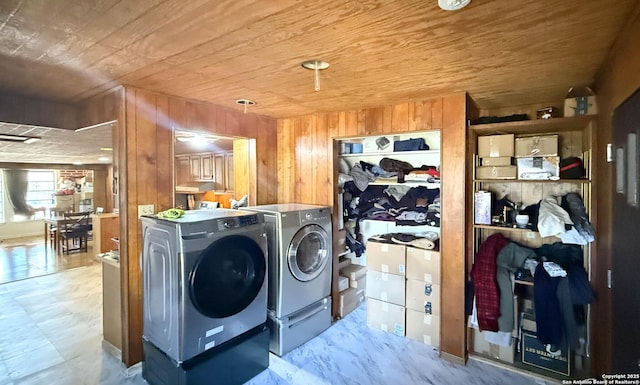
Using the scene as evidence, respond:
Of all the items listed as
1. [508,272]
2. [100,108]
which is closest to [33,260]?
[100,108]

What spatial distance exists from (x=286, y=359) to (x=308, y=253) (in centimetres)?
89

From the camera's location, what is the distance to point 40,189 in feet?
27.9

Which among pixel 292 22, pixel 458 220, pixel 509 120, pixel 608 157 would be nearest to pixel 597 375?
pixel 458 220

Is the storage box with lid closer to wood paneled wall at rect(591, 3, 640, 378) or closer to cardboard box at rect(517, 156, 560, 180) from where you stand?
wood paneled wall at rect(591, 3, 640, 378)

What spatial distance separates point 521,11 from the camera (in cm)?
121

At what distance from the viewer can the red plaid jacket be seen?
2324 millimetres

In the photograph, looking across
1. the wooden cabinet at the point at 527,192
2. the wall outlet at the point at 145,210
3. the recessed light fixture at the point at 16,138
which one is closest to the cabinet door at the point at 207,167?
the recessed light fixture at the point at 16,138

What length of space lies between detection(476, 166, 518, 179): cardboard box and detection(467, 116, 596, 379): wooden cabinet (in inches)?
0.7

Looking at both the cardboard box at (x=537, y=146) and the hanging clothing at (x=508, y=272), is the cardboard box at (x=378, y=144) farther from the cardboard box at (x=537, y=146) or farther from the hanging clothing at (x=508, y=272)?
the hanging clothing at (x=508, y=272)

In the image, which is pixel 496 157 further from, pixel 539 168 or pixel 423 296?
pixel 423 296

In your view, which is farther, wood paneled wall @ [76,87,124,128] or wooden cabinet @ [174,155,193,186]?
wooden cabinet @ [174,155,193,186]

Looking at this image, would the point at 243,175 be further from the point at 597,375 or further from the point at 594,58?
the point at 597,375

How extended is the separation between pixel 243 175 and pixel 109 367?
6.56 feet

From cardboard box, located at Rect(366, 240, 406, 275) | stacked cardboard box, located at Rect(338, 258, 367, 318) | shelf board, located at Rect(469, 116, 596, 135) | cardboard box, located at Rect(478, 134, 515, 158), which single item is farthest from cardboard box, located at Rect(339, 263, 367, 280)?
shelf board, located at Rect(469, 116, 596, 135)
